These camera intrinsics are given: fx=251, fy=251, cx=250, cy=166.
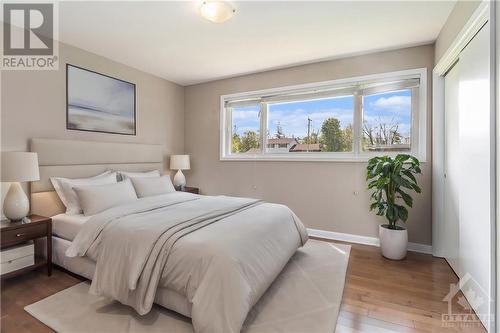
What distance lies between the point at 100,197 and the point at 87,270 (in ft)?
2.41

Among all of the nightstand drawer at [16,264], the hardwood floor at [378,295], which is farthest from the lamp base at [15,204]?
the hardwood floor at [378,295]

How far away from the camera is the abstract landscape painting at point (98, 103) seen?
3133 millimetres

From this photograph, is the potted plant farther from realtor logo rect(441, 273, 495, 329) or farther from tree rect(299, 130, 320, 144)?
tree rect(299, 130, 320, 144)

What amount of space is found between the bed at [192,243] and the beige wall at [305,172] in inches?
37.3

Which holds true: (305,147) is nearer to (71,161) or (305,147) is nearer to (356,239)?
(356,239)

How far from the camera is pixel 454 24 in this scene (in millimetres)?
2303

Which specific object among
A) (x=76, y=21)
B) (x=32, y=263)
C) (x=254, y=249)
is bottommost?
(x=32, y=263)

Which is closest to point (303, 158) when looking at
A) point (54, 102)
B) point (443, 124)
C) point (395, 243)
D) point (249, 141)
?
point (249, 141)

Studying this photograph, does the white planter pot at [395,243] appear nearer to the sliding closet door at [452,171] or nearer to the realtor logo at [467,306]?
the sliding closet door at [452,171]

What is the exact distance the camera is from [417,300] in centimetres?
208

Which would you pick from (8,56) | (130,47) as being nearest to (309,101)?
(130,47)

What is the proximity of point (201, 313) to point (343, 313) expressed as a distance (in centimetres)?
110

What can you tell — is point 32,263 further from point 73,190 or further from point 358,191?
point 358,191

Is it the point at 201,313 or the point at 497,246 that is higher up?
the point at 497,246
